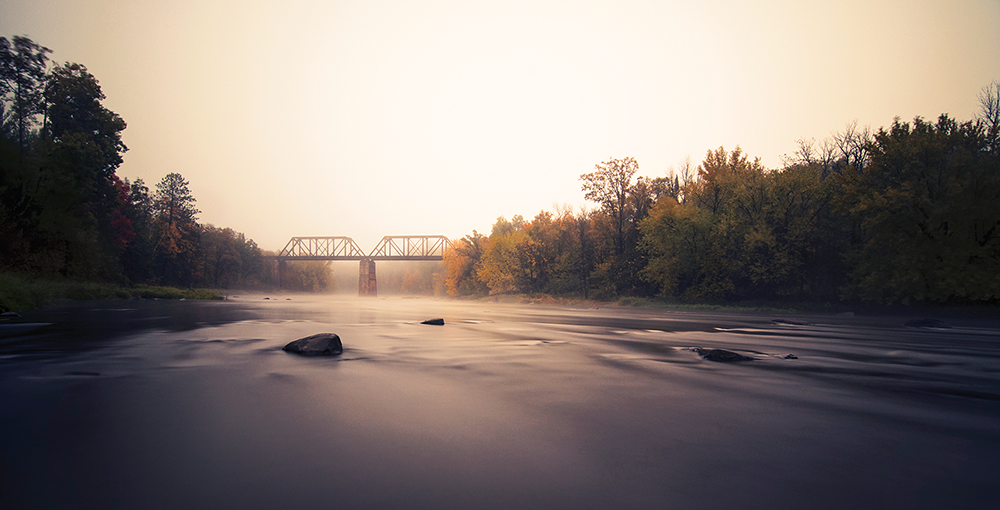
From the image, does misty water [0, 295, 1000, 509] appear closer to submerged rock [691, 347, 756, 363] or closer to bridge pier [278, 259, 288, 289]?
submerged rock [691, 347, 756, 363]

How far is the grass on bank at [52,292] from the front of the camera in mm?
21516

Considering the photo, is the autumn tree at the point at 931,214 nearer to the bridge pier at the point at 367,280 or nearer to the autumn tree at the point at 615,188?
the autumn tree at the point at 615,188

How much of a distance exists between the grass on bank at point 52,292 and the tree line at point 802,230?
149 ft

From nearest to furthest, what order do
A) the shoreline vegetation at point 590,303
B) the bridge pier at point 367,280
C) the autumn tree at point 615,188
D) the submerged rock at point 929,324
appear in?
1. the shoreline vegetation at point 590,303
2. the submerged rock at point 929,324
3. the autumn tree at point 615,188
4. the bridge pier at point 367,280

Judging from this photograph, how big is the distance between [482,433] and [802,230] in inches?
1896

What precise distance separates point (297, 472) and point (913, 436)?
6.75 m

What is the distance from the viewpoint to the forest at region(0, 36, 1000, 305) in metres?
31.0

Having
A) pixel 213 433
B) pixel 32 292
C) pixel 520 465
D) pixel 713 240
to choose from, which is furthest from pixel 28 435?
pixel 713 240

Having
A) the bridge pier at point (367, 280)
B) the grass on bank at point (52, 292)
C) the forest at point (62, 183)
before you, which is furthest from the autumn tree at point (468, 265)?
the forest at point (62, 183)

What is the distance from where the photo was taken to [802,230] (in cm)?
4247

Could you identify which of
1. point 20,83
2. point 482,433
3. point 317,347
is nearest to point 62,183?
point 20,83

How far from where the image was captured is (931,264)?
31641 mm

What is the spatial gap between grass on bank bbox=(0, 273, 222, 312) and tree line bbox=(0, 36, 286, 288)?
1392 millimetres

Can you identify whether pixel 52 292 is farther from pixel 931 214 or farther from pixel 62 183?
pixel 931 214
